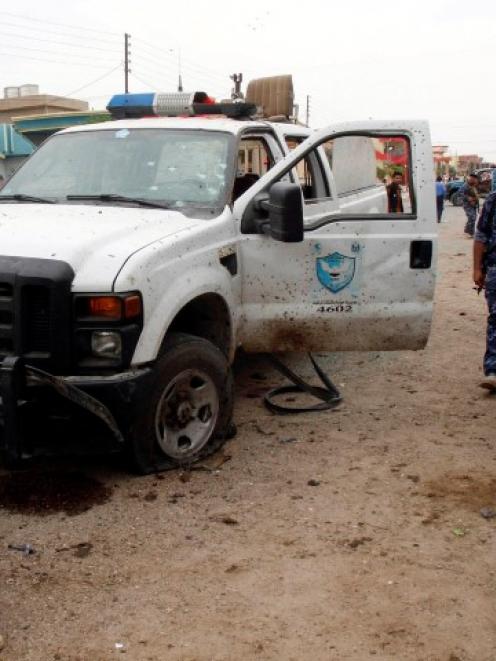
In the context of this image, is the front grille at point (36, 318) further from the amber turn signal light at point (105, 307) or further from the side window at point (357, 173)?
the side window at point (357, 173)

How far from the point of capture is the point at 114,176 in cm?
476

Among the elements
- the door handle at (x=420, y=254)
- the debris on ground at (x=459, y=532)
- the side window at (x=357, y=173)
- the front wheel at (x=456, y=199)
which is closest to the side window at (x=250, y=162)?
the side window at (x=357, y=173)

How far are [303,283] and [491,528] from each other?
1.86 m

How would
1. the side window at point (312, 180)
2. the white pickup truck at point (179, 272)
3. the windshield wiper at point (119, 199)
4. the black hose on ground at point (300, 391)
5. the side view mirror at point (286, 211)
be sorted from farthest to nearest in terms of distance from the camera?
the side window at point (312, 180)
the black hose on ground at point (300, 391)
the windshield wiper at point (119, 199)
the side view mirror at point (286, 211)
the white pickup truck at point (179, 272)

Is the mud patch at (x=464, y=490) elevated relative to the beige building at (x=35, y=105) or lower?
lower

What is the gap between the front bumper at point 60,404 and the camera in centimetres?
346

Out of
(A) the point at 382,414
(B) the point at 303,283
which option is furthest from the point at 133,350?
(A) the point at 382,414

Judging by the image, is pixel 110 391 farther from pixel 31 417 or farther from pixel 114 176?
pixel 114 176

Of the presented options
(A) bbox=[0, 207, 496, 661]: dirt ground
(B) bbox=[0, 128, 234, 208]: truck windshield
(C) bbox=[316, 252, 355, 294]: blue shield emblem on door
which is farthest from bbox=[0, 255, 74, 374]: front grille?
(C) bbox=[316, 252, 355, 294]: blue shield emblem on door

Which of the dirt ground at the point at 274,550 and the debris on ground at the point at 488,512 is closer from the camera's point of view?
the dirt ground at the point at 274,550

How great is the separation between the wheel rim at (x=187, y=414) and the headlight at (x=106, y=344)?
43 centimetres

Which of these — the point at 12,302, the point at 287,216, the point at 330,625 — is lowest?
the point at 330,625

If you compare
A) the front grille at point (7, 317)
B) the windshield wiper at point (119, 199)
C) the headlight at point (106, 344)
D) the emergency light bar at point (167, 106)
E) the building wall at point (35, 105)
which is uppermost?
the building wall at point (35, 105)

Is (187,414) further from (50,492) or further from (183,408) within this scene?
(50,492)
